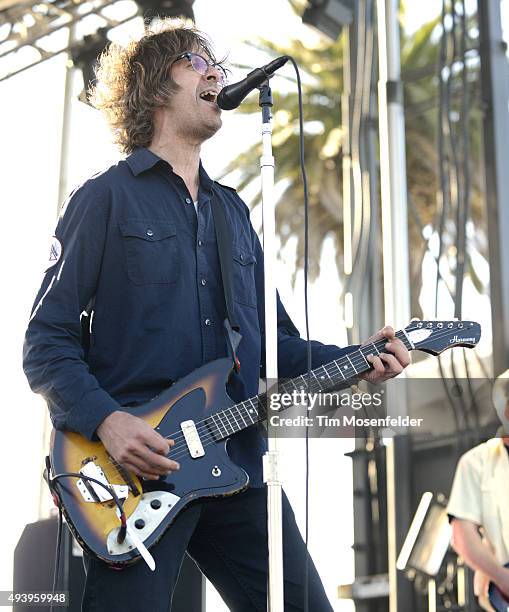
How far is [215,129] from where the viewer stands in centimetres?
298

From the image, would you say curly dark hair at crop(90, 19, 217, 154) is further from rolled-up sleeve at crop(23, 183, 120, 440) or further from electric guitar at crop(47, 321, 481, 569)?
electric guitar at crop(47, 321, 481, 569)

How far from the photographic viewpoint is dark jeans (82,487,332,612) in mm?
2527

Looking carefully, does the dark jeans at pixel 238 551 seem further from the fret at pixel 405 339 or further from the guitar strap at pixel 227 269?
the fret at pixel 405 339

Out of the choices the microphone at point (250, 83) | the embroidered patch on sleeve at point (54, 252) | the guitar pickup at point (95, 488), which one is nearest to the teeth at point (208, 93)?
the microphone at point (250, 83)

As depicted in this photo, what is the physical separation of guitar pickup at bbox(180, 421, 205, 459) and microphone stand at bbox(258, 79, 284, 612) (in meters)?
0.19

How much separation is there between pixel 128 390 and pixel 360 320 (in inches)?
107

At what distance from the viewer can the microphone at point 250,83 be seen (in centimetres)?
257

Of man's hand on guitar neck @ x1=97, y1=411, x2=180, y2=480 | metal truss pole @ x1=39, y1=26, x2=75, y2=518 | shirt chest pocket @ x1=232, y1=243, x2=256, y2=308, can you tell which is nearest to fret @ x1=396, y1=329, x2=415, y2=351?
shirt chest pocket @ x1=232, y1=243, x2=256, y2=308

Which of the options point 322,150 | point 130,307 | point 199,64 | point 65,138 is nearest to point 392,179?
point 199,64

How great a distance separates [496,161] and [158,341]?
210 centimetres

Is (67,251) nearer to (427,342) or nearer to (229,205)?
(229,205)

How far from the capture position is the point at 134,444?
2461 millimetres

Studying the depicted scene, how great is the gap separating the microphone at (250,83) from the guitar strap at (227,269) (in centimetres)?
42

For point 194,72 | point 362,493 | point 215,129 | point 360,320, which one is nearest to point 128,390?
point 215,129
